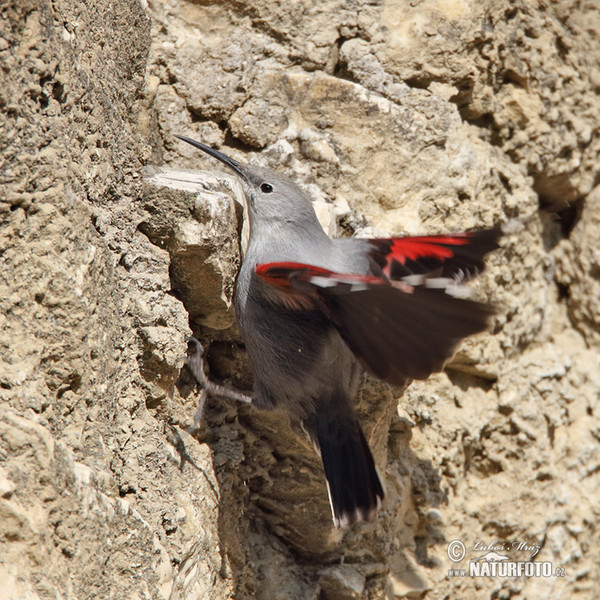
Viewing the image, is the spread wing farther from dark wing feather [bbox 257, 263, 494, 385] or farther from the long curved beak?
the long curved beak

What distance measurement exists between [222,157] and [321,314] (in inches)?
29.6

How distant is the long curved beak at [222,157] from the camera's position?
282 centimetres

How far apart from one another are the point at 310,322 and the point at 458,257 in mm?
596

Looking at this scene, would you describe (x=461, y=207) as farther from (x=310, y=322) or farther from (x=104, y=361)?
(x=104, y=361)

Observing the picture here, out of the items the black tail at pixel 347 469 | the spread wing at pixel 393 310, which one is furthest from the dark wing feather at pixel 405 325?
the black tail at pixel 347 469

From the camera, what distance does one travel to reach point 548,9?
11.8 feet

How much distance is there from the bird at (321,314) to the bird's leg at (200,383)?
150 mm

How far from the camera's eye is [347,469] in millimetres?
2627

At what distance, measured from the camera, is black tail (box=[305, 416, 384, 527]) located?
8.50 ft

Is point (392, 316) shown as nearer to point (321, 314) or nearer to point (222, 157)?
point (321, 314)

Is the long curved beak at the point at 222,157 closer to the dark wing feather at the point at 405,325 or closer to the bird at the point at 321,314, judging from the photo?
the bird at the point at 321,314

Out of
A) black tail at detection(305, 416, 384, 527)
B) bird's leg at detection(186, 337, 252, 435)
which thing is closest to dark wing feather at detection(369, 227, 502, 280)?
black tail at detection(305, 416, 384, 527)

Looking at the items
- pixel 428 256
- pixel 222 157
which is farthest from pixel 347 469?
pixel 222 157

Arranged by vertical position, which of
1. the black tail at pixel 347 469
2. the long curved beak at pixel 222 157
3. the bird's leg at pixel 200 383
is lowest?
the black tail at pixel 347 469
